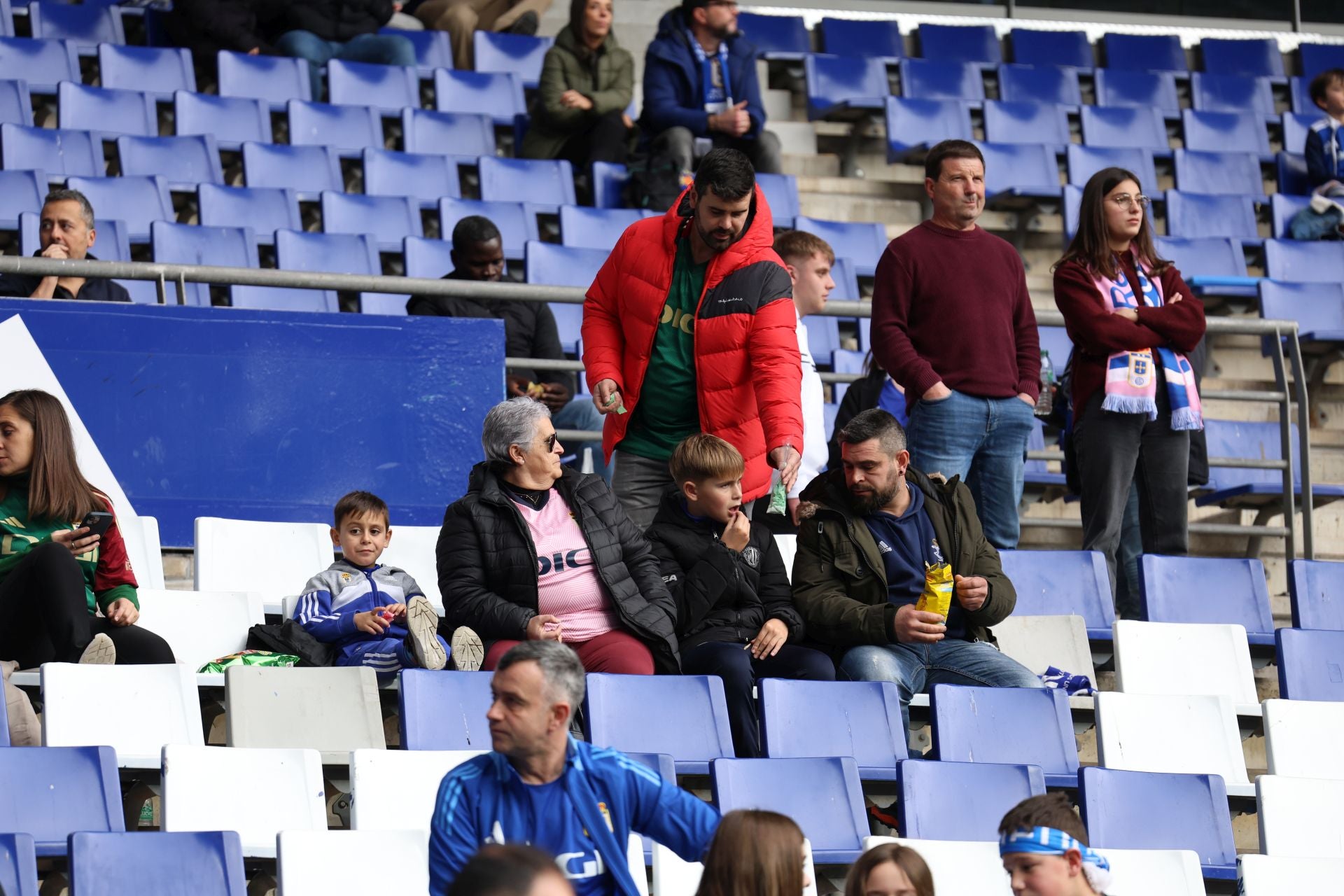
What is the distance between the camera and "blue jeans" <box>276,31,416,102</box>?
30.1 feet

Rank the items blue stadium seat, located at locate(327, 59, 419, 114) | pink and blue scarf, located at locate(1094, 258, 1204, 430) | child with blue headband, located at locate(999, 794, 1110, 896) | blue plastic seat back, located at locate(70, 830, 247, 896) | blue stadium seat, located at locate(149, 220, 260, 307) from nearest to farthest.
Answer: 1. child with blue headband, located at locate(999, 794, 1110, 896)
2. blue plastic seat back, located at locate(70, 830, 247, 896)
3. pink and blue scarf, located at locate(1094, 258, 1204, 430)
4. blue stadium seat, located at locate(149, 220, 260, 307)
5. blue stadium seat, located at locate(327, 59, 419, 114)

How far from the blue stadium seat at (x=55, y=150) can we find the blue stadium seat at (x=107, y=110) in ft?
0.79

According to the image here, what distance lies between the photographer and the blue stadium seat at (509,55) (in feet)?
31.4

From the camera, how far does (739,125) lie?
8.46 m

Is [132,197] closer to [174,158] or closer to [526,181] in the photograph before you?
[174,158]

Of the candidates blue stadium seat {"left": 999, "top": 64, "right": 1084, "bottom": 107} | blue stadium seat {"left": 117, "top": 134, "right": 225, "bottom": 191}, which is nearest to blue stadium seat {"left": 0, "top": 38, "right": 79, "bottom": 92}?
blue stadium seat {"left": 117, "top": 134, "right": 225, "bottom": 191}

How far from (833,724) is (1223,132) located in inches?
254

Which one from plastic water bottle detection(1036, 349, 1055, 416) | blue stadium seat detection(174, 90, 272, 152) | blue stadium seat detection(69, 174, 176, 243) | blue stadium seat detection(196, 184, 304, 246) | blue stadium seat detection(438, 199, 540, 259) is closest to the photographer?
plastic water bottle detection(1036, 349, 1055, 416)

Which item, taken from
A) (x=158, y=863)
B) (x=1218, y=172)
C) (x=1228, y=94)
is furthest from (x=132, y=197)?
(x=1228, y=94)

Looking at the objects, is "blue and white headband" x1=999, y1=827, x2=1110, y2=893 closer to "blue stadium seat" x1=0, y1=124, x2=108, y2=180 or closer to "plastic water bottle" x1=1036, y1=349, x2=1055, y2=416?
"plastic water bottle" x1=1036, y1=349, x2=1055, y2=416

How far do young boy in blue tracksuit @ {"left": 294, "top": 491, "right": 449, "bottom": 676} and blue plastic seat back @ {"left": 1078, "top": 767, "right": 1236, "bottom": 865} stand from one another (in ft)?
5.31

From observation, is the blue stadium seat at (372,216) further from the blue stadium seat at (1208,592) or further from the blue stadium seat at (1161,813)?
the blue stadium seat at (1161,813)

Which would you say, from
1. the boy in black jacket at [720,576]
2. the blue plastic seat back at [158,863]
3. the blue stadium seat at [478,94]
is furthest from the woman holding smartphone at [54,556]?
the blue stadium seat at [478,94]

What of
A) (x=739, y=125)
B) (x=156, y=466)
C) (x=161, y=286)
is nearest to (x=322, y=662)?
(x=156, y=466)
